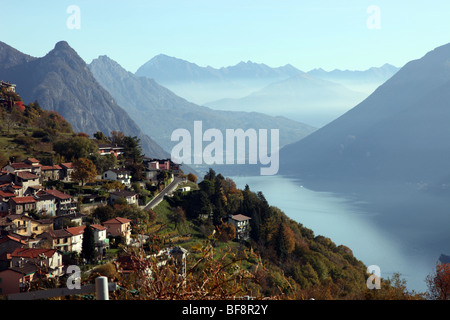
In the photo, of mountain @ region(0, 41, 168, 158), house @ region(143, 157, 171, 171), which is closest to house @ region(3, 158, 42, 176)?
house @ region(143, 157, 171, 171)

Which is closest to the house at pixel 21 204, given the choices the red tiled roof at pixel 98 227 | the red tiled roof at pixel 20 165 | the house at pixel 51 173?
the red tiled roof at pixel 20 165

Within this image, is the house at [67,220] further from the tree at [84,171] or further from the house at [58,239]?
the tree at [84,171]

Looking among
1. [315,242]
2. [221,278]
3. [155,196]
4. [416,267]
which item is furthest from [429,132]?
A: [221,278]

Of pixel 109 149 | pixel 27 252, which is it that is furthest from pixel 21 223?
pixel 109 149

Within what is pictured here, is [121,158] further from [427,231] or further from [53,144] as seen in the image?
[427,231]

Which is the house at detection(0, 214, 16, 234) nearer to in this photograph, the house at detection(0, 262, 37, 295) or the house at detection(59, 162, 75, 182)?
the house at detection(0, 262, 37, 295)

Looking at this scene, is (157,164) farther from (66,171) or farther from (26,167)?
(26,167)
